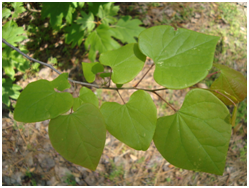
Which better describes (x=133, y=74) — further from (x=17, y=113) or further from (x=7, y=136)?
(x=7, y=136)

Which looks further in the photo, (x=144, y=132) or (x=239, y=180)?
(x=239, y=180)

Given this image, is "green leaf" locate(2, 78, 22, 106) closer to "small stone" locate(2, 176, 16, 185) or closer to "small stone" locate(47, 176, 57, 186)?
"small stone" locate(2, 176, 16, 185)

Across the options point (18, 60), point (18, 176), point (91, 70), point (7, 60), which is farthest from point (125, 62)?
point (18, 176)

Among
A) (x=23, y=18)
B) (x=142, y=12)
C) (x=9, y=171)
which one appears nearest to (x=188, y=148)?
(x=9, y=171)

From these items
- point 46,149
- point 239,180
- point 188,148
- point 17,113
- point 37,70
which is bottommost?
point 239,180

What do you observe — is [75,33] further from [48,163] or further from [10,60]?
[48,163]

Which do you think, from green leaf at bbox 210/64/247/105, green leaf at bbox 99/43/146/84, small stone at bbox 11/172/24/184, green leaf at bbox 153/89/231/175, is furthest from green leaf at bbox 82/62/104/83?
small stone at bbox 11/172/24/184
